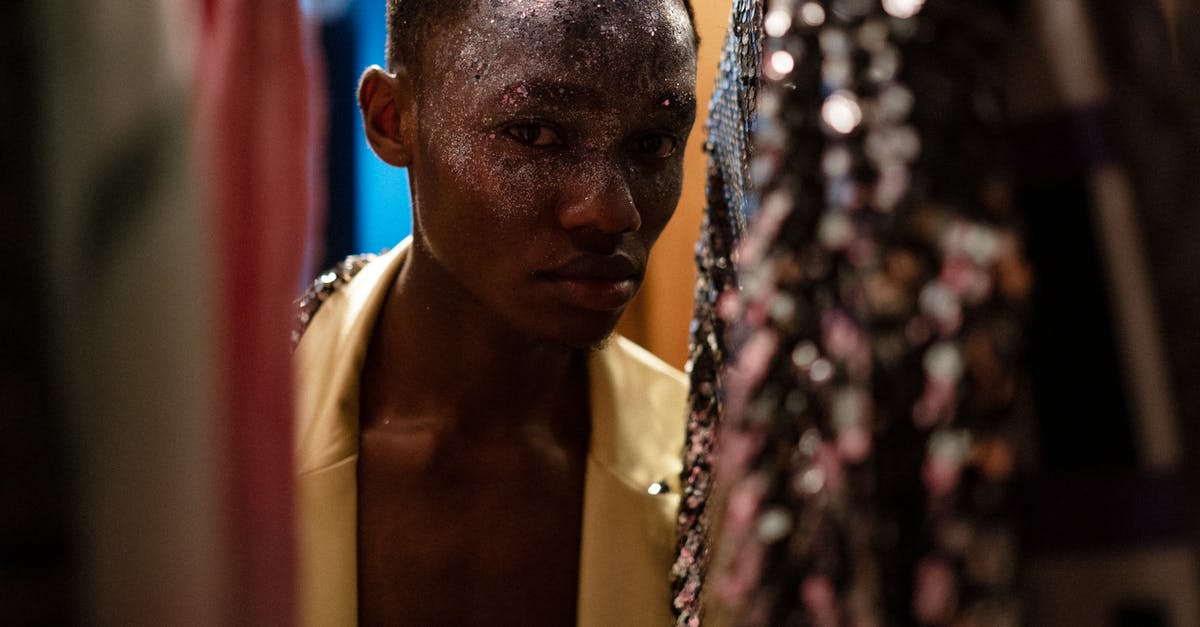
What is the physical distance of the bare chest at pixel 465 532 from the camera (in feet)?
3.97

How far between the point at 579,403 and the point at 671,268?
0.21 metres

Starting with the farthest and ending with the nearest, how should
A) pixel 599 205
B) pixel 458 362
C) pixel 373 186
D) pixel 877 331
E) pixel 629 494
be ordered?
pixel 373 186 → pixel 458 362 → pixel 629 494 → pixel 599 205 → pixel 877 331

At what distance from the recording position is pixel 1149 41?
18.4 inches

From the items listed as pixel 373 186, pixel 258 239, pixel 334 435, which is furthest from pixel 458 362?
pixel 258 239

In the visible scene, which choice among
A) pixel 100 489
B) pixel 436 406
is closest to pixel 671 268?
pixel 436 406

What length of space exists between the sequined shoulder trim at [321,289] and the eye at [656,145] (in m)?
0.47

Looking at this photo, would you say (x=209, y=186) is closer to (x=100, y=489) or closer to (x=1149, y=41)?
(x=100, y=489)

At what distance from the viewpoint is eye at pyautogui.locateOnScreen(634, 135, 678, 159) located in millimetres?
1160

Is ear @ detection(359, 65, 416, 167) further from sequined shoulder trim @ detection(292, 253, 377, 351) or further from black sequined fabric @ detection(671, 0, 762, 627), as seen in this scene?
black sequined fabric @ detection(671, 0, 762, 627)

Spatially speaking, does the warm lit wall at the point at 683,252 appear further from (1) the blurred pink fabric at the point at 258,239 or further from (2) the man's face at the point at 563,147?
(1) the blurred pink fabric at the point at 258,239

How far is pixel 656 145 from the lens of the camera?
Result: 1.17 metres

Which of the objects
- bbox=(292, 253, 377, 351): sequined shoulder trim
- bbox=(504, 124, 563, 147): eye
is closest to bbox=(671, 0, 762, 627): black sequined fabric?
bbox=(504, 124, 563, 147): eye

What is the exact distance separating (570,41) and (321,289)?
0.49m

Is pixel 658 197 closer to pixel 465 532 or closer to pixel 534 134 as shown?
pixel 534 134
